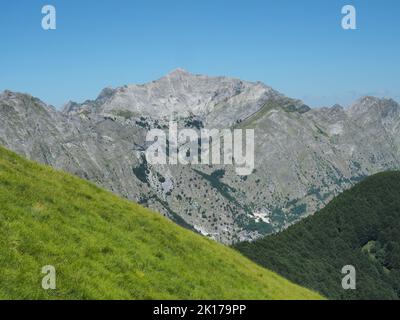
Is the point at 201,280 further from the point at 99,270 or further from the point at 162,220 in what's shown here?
the point at 162,220

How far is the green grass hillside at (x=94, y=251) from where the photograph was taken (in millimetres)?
21562

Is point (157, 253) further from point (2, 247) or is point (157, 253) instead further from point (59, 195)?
point (2, 247)

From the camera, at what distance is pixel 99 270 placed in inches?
944

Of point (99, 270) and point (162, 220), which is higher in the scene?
point (162, 220)

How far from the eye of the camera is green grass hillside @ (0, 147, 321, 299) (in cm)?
2156

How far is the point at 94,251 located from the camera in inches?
1023

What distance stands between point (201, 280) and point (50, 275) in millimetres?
12228

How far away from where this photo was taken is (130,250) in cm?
2908
